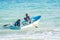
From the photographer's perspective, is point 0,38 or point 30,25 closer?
point 0,38

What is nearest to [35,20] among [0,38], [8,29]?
[8,29]

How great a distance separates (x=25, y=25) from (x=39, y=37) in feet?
6.43

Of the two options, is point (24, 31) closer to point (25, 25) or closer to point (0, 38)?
point (25, 25)

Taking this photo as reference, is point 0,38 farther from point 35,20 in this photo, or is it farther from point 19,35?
point 35,20

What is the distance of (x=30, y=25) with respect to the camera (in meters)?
17.5

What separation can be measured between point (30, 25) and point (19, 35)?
1.57 m

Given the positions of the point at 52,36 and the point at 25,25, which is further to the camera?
the point at 25,25

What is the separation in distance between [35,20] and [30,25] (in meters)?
0.61

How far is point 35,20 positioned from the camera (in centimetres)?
1789

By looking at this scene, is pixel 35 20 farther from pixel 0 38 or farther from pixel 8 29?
pixel 0 38

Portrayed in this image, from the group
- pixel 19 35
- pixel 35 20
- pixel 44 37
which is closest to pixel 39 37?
pixel 44 37

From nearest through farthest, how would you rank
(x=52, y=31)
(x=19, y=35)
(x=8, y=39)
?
(x=8, y=39)
(x=19, y=35)
(x=52, y=31)

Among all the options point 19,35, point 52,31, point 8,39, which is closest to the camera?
point 8,39

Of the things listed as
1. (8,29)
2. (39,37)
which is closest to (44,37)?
(39,37)
